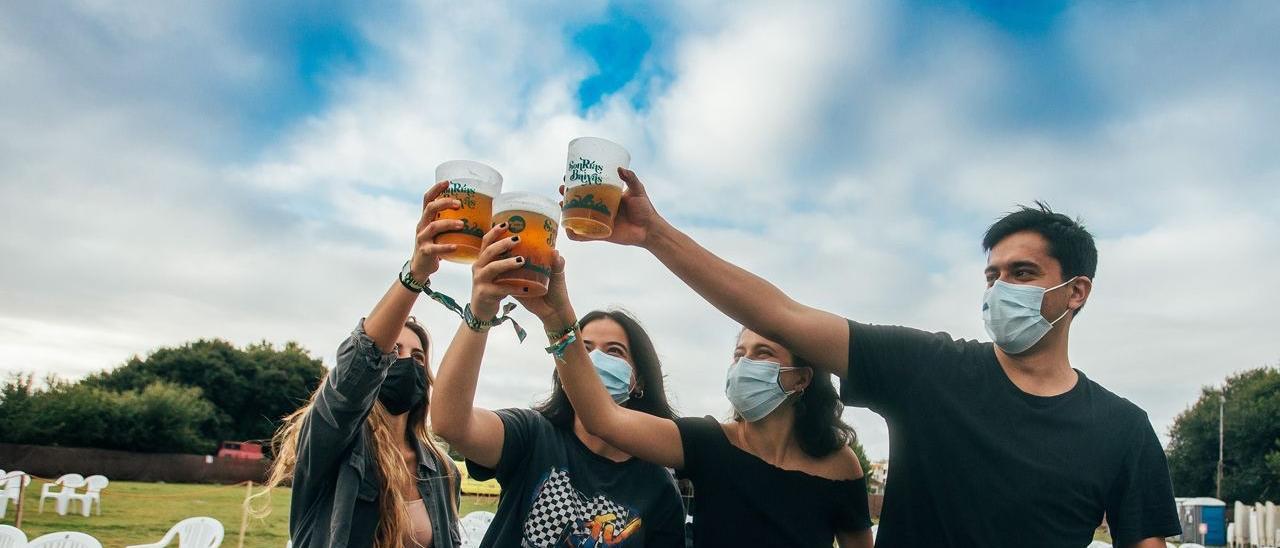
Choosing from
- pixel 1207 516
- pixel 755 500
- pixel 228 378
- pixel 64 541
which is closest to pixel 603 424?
pixel 755 500

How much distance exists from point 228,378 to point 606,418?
181ft

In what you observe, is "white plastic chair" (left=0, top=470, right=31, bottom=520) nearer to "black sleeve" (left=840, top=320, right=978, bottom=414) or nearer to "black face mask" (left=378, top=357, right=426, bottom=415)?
"black face mask" (left=378, top=357, right=426, bottom=415)

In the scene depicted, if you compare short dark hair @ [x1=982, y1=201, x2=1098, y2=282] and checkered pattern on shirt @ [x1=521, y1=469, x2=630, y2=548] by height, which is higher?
short dark hair @ [x1=982, y1=201, x2=1098, y2=282]

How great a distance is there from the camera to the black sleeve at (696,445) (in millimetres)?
2895

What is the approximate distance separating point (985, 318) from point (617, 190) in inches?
52.3

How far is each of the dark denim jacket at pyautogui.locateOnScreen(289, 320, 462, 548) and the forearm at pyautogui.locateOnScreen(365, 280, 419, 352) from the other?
0.11 feet

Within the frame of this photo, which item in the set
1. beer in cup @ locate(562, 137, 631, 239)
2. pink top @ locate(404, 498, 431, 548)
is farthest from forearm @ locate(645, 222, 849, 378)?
pink top @ locate(404, 498, 431, 548)

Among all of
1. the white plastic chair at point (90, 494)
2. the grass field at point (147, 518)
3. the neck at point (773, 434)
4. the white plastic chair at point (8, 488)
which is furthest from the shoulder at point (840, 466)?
the white plastic chair at point (90, 494)

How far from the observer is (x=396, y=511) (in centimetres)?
343

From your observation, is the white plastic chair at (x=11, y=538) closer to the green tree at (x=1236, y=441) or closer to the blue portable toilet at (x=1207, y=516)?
the blue portable toilet at (x=1207, y=516)

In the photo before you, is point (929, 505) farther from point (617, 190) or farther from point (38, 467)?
point (38, 467)

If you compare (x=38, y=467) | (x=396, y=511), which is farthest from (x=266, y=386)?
(x=396, y=511)

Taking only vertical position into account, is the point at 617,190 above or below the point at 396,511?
above

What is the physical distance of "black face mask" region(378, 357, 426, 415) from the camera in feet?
12.3
